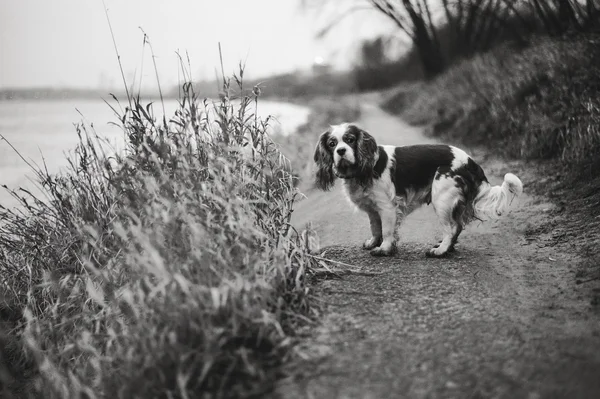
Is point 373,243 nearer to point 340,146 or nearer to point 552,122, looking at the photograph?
point 340,146

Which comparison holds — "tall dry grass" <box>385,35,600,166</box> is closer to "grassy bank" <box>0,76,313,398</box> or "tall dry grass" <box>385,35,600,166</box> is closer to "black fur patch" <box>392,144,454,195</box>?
"black fur patch" <box>392,144,454,195</box>

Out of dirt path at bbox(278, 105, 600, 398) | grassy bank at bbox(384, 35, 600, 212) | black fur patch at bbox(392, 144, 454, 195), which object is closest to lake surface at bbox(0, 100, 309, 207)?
black fur patch at bbox(392, 144, 454, 195)

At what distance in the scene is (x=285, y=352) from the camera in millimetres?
2098

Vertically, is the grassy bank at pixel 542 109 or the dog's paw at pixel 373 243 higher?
the grassy bank at pixel 542 109

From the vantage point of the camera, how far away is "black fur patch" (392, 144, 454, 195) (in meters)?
3.87

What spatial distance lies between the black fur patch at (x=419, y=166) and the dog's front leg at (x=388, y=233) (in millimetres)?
219

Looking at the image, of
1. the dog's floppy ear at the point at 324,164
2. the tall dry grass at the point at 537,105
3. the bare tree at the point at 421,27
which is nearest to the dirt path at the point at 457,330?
the dog's floppy ear at the point at 324,164

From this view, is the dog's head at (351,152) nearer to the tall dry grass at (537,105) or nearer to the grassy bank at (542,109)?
the grassy bank at (542,109)

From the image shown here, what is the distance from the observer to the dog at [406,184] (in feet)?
12.2

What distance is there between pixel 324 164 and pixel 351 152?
46cm

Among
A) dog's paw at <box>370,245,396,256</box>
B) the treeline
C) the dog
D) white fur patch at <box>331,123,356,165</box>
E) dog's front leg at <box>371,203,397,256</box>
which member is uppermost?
the treeline

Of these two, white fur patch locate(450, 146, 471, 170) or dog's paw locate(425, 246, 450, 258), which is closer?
dog's paw locate(425, 246, 450, 258)

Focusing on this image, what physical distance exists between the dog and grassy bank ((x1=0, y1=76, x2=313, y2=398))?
563 millimetres

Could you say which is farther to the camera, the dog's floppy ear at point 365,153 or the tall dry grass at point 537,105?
the tall dry grass at point 537,105
